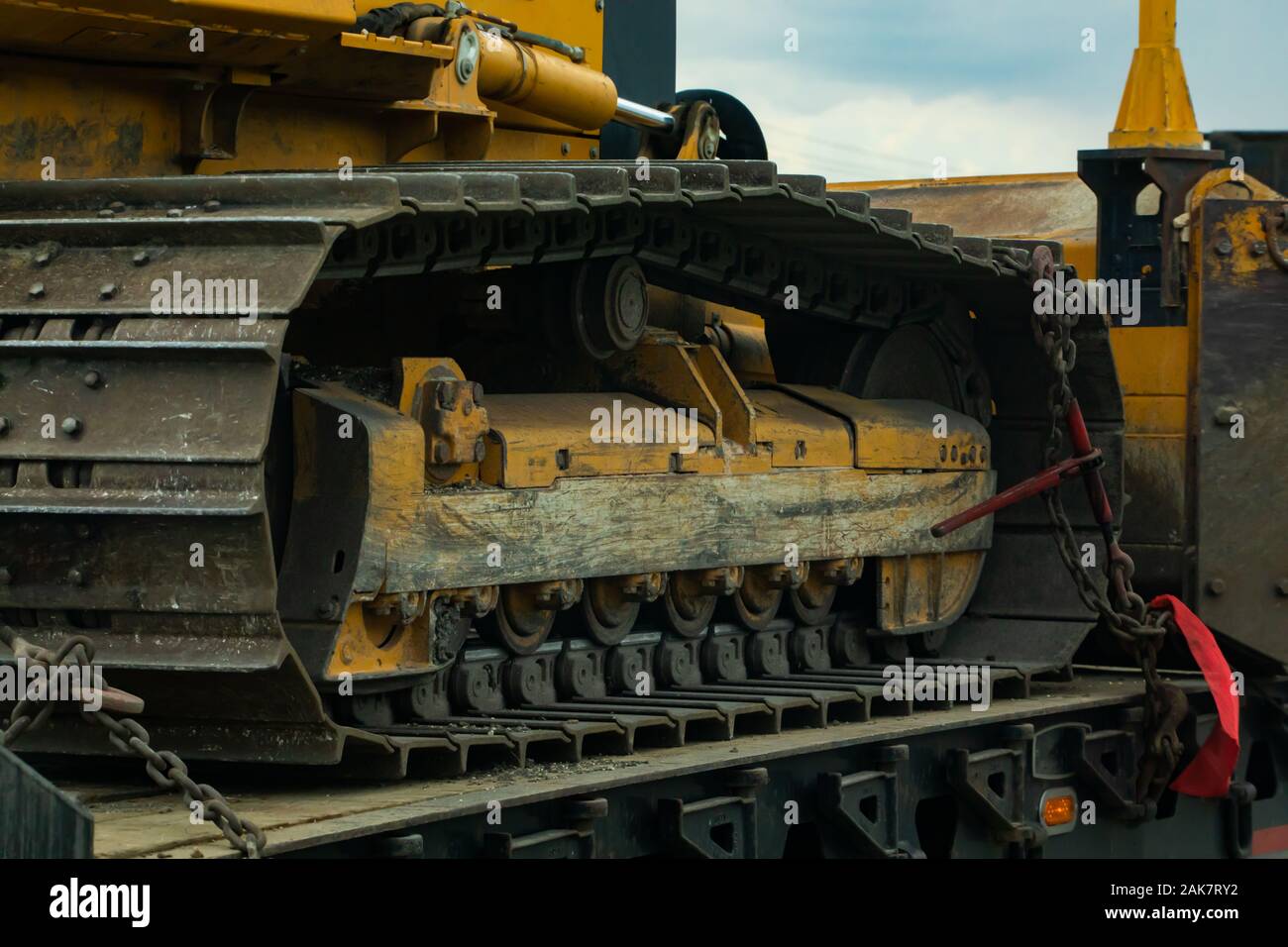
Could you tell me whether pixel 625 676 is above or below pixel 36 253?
below

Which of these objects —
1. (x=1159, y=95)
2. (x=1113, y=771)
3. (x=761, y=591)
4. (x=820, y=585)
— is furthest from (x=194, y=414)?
(x=1159, y=95)

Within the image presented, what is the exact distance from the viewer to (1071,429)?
9.29m

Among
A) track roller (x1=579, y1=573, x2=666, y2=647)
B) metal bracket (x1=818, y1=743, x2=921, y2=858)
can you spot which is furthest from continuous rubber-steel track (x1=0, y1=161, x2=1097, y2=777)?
metal bracket (x1=818, y1=743, x2=921, y2=858)

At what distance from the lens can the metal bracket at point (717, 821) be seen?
7047mm

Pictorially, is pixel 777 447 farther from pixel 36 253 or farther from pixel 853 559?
pixel 36 253

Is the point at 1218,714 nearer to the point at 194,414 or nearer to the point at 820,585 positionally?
the point at 820,585

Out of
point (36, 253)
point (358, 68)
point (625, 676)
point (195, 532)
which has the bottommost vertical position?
point (625, 676)

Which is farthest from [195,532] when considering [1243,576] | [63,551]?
[1243,576]

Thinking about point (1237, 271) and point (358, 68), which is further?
point (1237, 271)

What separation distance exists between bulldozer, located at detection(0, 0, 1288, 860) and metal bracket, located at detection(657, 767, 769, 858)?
60 cm

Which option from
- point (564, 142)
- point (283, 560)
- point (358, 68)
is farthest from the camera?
point (564, 142)

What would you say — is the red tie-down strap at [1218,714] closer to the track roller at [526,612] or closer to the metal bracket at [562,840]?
the track roller at [526,612]

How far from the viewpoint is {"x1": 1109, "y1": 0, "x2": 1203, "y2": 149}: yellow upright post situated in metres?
13.2
